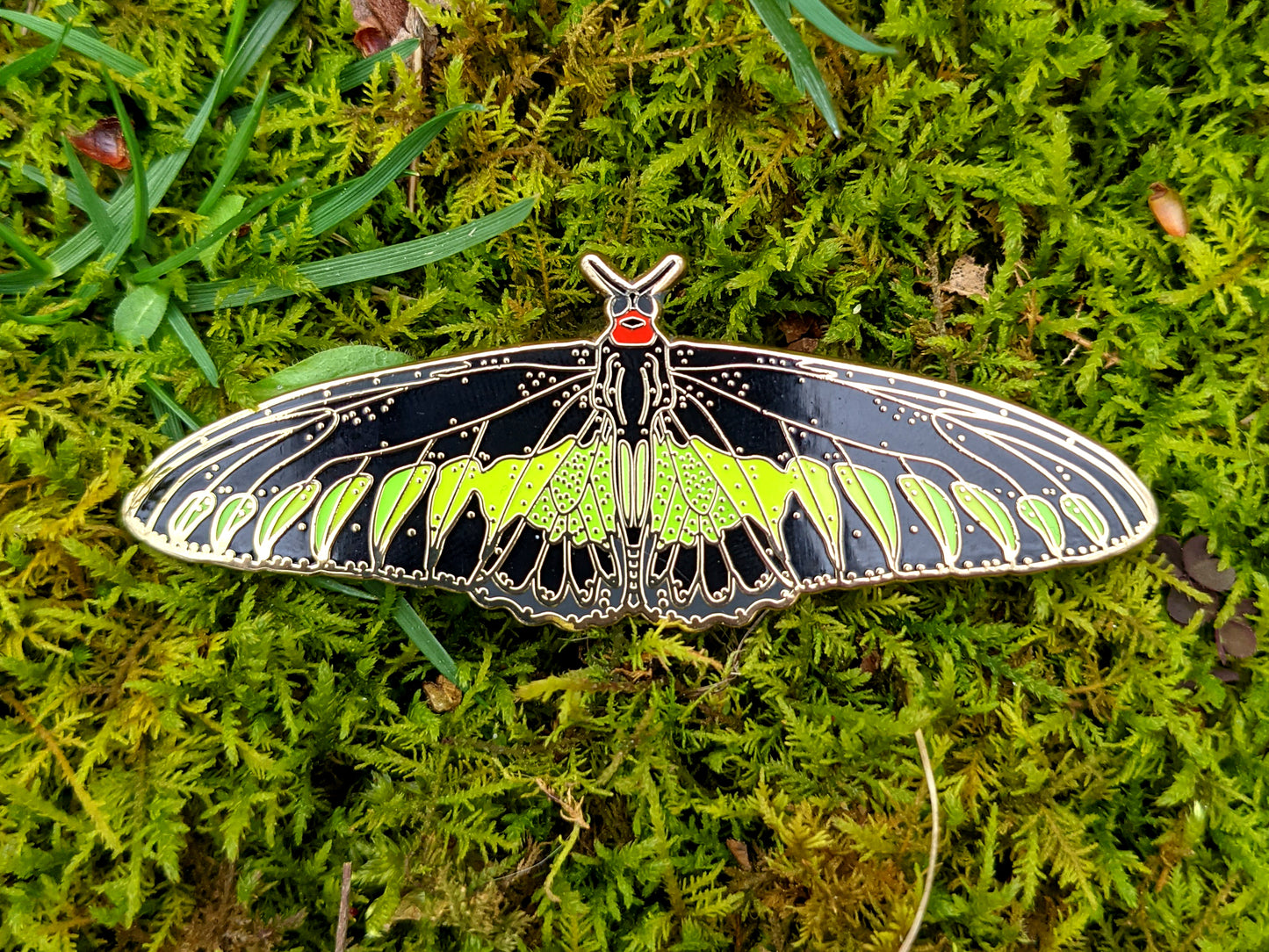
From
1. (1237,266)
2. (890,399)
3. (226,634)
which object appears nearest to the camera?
(890,399)

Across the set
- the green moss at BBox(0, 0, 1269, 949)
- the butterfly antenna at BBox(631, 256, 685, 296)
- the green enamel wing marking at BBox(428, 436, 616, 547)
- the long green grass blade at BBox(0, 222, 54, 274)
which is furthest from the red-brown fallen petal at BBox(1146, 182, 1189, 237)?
the long green grass blade at BBox(0, 222, 54, 274)

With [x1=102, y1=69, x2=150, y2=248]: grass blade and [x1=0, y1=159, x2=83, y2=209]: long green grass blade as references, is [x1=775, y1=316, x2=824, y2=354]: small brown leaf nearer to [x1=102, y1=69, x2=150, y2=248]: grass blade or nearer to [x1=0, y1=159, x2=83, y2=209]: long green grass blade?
[x1=102, y1=69, x2=150, y2=248]: grass blade

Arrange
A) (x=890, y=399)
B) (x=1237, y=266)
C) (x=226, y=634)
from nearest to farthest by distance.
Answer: (x=890, y=399) < (x=226, y=634) < (x=1237, y=266)

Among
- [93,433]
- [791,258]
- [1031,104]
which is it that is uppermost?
[1031,104]

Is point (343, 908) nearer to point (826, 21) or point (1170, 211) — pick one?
point (826, 21)

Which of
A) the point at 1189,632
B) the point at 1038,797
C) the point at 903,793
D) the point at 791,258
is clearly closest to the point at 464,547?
the point at 791,258

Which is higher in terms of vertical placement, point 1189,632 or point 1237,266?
point 1237,266

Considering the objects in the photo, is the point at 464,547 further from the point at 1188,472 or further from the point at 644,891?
the point at 1188,472
